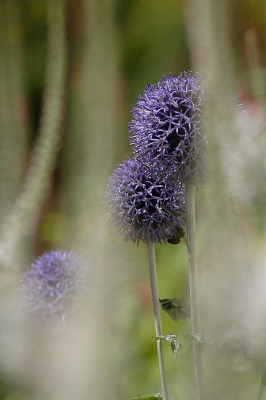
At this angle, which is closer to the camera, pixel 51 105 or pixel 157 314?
pixel 51 105

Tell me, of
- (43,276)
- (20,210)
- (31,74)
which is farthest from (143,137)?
(31,74)

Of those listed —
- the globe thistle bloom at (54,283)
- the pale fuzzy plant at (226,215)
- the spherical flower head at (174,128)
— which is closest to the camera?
the pale fuzzy plant at (226,215)

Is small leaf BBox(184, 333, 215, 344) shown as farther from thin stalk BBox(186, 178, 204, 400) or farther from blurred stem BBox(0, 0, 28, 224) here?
blurred stem BBox(0, 0, 28, 224)

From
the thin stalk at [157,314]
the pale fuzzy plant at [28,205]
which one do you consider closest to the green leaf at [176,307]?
the thin stalk at [157,314]

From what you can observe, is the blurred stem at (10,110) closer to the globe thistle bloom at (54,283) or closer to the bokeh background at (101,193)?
the bokeh background at (101,193)

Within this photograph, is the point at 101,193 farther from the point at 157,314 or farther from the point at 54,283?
the point at 54,283

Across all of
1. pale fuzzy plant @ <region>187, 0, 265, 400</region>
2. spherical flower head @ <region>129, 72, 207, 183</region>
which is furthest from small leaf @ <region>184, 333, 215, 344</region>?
spherical flower head @ <region>129, 72, 207, 183</region>

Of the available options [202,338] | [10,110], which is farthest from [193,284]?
Result: [10,110]
